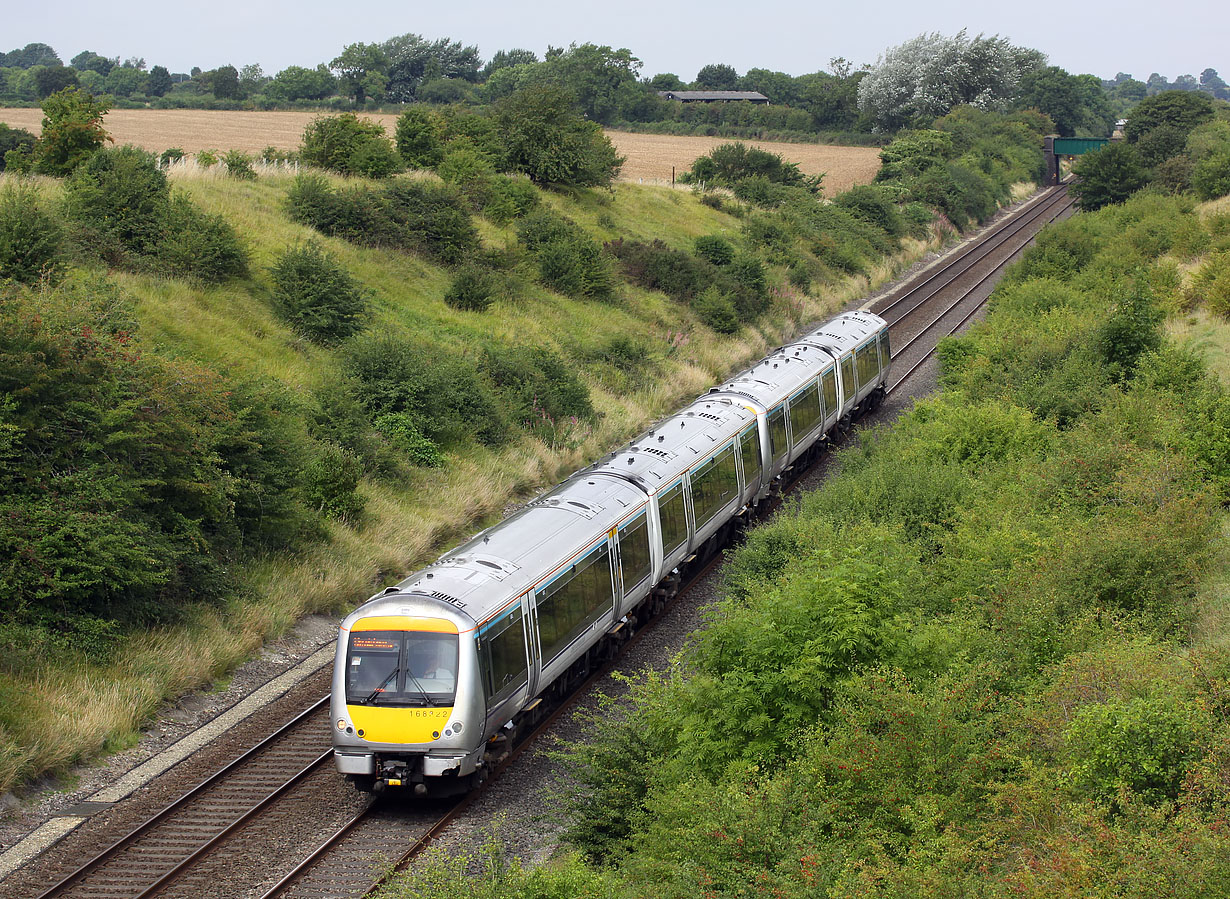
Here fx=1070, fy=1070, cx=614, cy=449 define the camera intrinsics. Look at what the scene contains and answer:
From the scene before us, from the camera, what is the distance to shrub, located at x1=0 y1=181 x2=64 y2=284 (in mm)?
19844

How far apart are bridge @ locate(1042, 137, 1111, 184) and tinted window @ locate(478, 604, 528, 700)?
88343 mm

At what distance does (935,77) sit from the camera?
91.7 m

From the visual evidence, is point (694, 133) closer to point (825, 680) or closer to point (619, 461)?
point (619, 461)

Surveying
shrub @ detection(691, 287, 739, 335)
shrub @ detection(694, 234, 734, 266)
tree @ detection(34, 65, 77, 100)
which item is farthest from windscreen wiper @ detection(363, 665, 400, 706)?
tree @ detection(34, 65, 77, 100)

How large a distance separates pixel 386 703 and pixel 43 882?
3760 mm

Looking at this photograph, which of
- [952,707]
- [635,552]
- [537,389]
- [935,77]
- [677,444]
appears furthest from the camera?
[935,77]

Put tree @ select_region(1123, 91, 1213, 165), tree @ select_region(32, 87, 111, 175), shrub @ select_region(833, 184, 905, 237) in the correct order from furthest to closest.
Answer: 1. tree @ select_region(1123, 91, 1213, 165)
2. shrub @ select_region(833, 184, 905, 237)
3. tree @ select_region(32, 87, 111, 175)

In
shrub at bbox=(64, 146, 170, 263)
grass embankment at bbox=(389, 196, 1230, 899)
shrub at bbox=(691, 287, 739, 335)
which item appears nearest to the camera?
grass embankment at bbox=(389, 196, 1230, 899)

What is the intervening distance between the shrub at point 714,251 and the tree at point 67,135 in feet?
73.6

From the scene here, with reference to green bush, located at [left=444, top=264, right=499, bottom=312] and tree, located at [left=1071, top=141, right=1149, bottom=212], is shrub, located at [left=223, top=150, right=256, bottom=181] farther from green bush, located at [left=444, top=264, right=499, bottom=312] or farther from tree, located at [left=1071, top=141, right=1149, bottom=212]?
tree, located at [left=1071, top=141, right=1149, bottom=212]

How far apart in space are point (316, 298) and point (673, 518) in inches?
470

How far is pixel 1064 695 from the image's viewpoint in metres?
10.2

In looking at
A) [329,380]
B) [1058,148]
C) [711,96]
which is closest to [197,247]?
[329,380]

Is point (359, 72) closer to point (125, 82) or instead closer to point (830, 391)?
point (125, 82)
